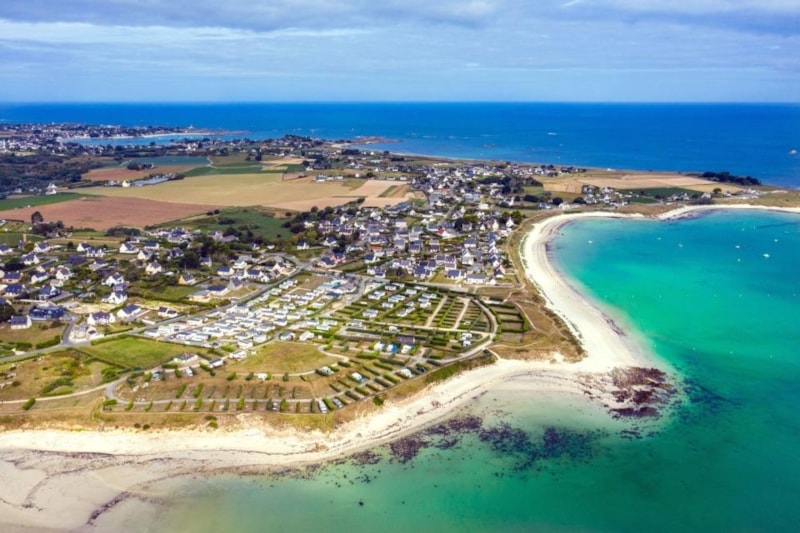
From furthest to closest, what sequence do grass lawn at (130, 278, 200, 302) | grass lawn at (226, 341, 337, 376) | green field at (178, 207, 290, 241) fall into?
green field at (178, 207, 290, 241) → grass lawn at (130, 278, 200, 302) → grass lawn at (226, 341, 337, 376)

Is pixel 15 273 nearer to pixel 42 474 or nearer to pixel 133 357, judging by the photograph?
pixel 133 357

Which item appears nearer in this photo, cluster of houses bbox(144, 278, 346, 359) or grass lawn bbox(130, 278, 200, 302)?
cluster of houses bbox(144, 278, 346, 359)

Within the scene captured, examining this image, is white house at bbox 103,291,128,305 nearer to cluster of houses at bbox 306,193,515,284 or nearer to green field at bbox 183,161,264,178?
cluster of houses at bbox 306,193,515,284

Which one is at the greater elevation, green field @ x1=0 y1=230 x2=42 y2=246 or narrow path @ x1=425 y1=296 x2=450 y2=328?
narrow path @ x1=425 y1=296 x2=450 y2=328

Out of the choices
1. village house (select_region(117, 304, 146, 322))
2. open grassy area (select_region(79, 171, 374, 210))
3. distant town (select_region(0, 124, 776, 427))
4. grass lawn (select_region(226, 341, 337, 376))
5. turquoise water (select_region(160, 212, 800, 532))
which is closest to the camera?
turquoise water (select_region(160, 212, 800, 532))

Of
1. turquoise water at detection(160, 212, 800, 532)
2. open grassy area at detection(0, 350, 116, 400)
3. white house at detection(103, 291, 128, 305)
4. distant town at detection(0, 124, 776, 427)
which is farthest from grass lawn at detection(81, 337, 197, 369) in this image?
turquoise water at detection(160, 212, 800, 532)

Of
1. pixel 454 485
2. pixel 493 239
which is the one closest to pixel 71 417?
pixel 454 485

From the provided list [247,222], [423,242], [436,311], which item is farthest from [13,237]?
[436,311]

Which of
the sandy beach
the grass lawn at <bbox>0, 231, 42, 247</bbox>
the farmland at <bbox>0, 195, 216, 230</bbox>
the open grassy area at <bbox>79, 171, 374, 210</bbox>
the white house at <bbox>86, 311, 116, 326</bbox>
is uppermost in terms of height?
the open grassy area at <bbox>79, 171, 374, 210</bbox>
